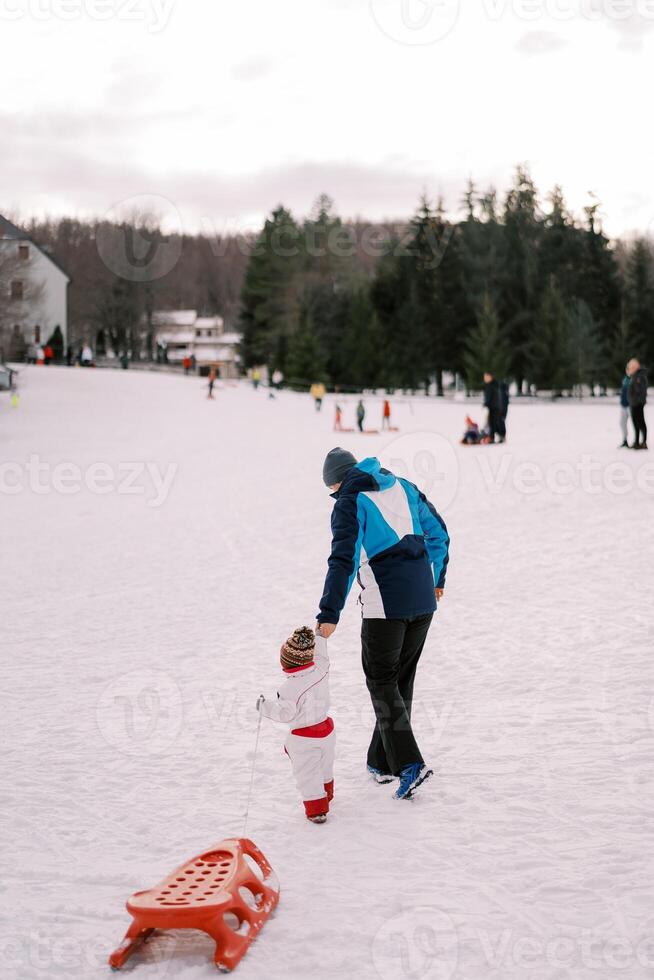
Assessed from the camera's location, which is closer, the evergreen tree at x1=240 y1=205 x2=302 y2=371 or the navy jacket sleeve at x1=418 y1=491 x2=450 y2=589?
the navy jacket sleeve at x1=418 y1=491 x2=450 y2=589

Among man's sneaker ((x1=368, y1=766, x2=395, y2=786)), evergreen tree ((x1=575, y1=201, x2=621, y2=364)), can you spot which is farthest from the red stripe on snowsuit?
evergreen tree ((x1=575, y1=201, x2=621, y2=364))

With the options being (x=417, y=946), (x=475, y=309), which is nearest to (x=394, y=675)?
(x=417, y=946)

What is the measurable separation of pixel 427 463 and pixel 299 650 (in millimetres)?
16851

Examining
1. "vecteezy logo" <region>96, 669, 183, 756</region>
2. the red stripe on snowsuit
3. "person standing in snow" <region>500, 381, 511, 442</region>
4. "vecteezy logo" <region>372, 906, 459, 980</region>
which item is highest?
"person standing in snow" <region>500, 381, 511, 442</region>

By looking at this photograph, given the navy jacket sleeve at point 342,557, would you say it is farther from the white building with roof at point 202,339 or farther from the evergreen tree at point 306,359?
the white building with roof at point 202,339

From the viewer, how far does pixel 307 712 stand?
4.53m

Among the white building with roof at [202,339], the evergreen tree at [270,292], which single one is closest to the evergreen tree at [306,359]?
the evergreen tree at [270,292]

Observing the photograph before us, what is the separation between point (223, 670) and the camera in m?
7.30

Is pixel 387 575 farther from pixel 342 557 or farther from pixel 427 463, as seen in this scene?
pixel 427 463

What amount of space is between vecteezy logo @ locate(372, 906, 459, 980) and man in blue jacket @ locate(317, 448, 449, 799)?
1145mm

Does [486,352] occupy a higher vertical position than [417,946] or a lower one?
higher

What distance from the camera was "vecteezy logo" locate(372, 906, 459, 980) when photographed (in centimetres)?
346

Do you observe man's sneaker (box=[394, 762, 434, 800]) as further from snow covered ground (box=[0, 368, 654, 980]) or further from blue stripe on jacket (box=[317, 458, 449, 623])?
blue stripe on jacket (box=[317, 458, 449, 623])

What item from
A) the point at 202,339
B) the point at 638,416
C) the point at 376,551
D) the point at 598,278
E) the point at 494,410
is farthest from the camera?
the point at 202,339
